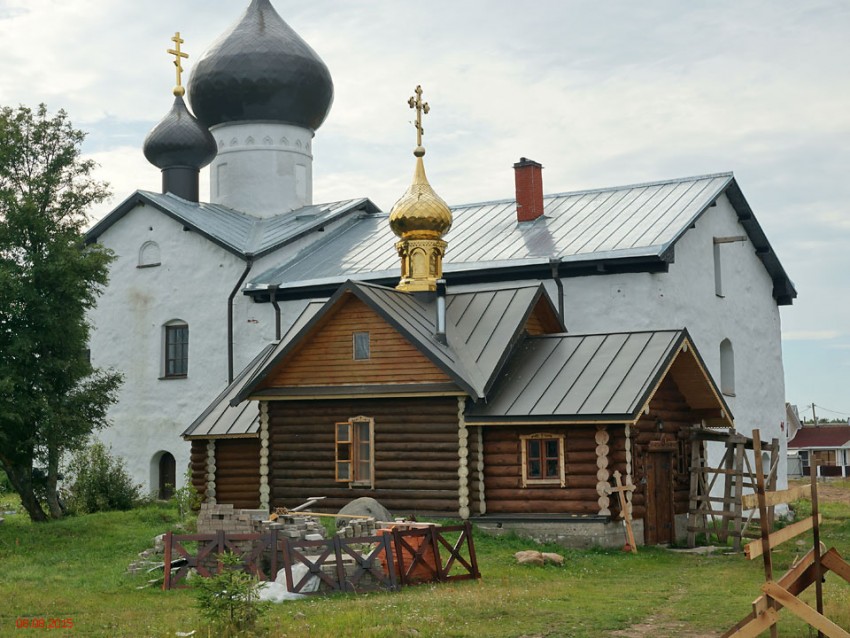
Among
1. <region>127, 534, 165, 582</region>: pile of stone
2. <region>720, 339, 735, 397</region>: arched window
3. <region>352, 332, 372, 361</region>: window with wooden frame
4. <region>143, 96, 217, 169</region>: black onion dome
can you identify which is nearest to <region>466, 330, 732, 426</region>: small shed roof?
<region>352, 332, 372, 361</region>: window with wooden frame

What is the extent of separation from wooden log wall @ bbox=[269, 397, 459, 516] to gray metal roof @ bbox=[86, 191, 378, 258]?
771cm

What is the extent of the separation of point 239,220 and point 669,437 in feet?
46.4

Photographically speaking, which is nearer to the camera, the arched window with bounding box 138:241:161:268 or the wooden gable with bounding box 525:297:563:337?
the wooden gable with bounding box 525:297:563:337

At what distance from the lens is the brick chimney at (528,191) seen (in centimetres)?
2741

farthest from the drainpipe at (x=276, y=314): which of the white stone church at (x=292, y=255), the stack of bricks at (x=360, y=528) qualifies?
the stack of bricks at (x=360, y=528)

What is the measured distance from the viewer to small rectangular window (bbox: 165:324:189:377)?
1119 inches

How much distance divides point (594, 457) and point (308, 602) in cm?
689

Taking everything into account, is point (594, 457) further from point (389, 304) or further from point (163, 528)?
point (163, 528)

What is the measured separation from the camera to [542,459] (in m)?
19.1

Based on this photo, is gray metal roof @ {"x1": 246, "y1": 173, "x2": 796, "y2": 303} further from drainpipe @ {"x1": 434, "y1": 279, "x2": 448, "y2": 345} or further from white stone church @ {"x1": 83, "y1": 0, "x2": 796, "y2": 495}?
drainpipe @ {"x1": 434, "y1": 279, "x2": 448, "y2": 345}

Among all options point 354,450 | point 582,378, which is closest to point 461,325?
point 582,378

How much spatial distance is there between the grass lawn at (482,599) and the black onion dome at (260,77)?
14.8 metres

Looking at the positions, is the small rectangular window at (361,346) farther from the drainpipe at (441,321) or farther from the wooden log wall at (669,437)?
the wooden log wall at (669,437)

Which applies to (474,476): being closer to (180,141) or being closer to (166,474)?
(166,474)
